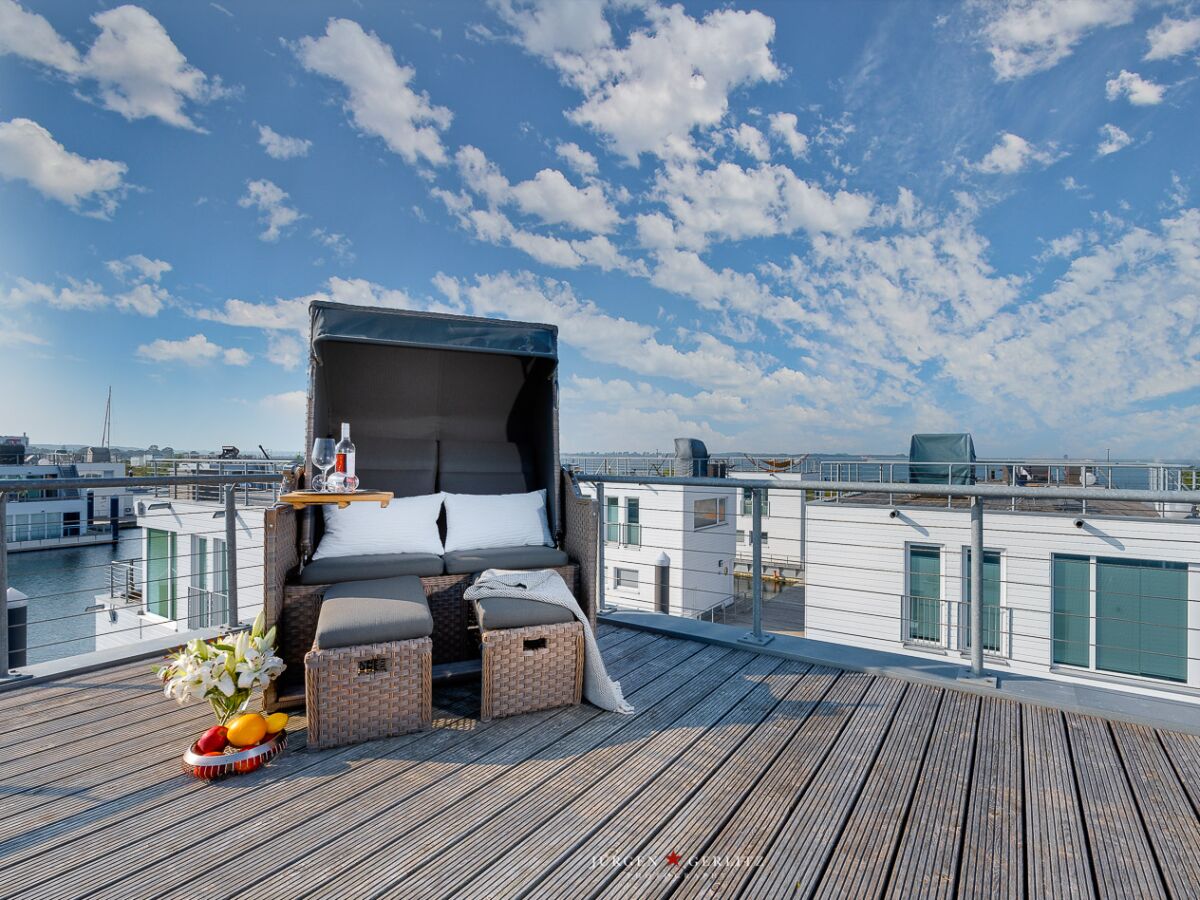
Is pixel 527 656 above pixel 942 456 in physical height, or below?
below

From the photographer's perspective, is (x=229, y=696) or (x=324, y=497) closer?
(x=229, y=696)

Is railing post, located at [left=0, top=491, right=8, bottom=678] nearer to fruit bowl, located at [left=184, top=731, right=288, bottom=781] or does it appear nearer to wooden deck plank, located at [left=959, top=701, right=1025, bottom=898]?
fruit bowl, located at [left=184, top=731, right=288, bottom=781]

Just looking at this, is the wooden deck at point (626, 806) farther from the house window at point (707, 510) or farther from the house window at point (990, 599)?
the house window at point (707, 510)

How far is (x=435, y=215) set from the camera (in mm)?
8102

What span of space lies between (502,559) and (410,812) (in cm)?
131

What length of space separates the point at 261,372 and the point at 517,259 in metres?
4.76

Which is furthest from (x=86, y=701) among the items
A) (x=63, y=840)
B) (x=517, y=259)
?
(x=517, y=259)

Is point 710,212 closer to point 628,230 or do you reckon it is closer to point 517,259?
point 628,230

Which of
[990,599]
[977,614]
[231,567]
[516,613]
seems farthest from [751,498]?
[990,599]

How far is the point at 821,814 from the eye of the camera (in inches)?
62.1

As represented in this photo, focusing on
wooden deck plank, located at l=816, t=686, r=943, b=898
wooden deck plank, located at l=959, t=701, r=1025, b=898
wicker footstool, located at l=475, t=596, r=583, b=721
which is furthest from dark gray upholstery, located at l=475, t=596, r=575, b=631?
wooden deck plank, located at l=959, t=701, r=1025, b=898

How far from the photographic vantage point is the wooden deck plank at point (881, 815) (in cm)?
131

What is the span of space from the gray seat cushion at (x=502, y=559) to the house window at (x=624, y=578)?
921 centimetres

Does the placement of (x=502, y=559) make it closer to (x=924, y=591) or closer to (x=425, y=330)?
(x=425, y=330)
